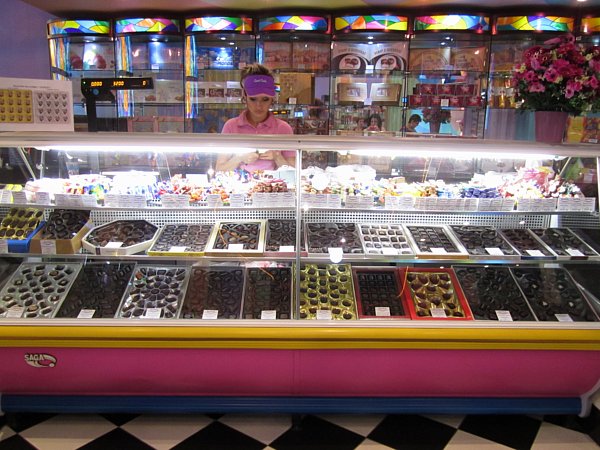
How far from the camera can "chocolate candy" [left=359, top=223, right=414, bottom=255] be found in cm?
283

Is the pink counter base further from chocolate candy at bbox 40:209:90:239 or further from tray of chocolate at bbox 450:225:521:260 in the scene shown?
chocolate candy at bbox 40:209:90:239

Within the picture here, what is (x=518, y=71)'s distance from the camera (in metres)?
2.69

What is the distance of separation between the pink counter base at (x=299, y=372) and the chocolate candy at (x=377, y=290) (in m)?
0.36

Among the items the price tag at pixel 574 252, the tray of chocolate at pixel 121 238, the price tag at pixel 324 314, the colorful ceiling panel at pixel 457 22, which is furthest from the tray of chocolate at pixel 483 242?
the colorful ceiling panel at pixel 457 22

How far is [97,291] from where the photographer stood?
288 cm

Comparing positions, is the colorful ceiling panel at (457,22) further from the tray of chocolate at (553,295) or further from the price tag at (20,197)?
the price tag at (20,197)

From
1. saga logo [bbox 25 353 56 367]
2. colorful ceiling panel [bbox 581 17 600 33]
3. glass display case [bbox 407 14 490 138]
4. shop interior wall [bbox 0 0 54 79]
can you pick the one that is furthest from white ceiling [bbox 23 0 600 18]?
saga logo [bbox 25 353 56 367]

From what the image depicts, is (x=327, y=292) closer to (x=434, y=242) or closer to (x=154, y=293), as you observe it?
(x=434, y=242)

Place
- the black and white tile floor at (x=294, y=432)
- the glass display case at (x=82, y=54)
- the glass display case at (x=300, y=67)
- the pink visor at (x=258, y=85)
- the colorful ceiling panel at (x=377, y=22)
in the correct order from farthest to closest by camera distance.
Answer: the glass display case at (x=82, y=54) < the glass display case at (x=300, y=67) < the colorful ceiling panel at (x=377, y=22) < the pink visor at (x=258, y=85) < the black and white tile floor at (x=294, y=432)

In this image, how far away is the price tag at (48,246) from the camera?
2.76 m

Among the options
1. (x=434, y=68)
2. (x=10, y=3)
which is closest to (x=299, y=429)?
(x=434, y=68)

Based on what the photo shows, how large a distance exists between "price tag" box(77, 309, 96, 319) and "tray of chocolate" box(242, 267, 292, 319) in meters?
0.82

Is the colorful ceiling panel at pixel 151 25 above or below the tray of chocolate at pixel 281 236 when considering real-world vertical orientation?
above

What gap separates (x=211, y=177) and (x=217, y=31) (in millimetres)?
3245
